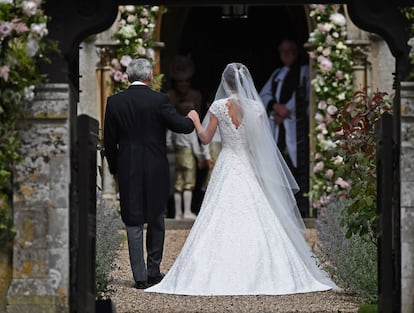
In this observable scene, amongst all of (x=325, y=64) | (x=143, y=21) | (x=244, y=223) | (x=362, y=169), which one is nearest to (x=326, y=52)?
(x=325, y=64)

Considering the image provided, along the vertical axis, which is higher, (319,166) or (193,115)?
(193,115)

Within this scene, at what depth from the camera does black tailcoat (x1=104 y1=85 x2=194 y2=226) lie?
10.7 m

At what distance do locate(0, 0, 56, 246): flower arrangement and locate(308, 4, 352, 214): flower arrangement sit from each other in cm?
862

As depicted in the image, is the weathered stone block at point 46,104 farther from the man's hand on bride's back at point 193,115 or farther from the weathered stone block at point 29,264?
the man's hand on bride's back at point 193,115

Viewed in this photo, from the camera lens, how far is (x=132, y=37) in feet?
53.6

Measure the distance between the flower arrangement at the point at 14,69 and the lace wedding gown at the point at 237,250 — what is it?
293cm

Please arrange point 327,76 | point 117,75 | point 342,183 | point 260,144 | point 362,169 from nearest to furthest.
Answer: point 362,169
point 260,144
point 342,183
point 117,75
point 327,76

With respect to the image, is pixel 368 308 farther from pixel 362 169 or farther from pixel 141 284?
pixel 141 284

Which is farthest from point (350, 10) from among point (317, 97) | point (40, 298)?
point (317, 97)

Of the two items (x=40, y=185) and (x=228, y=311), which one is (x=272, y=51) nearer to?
(x=228, y=311)

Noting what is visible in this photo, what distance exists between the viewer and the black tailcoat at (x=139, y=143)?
423 inches

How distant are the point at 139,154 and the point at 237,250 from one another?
1015mm

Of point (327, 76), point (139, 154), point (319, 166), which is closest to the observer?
point (139, 154)

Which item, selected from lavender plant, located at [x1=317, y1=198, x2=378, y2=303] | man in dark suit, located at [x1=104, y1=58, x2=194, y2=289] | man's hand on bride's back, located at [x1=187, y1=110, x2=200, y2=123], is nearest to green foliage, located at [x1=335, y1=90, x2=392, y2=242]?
lavender plant, located at [x1=317, y1=198, x2=378, y2=303]
